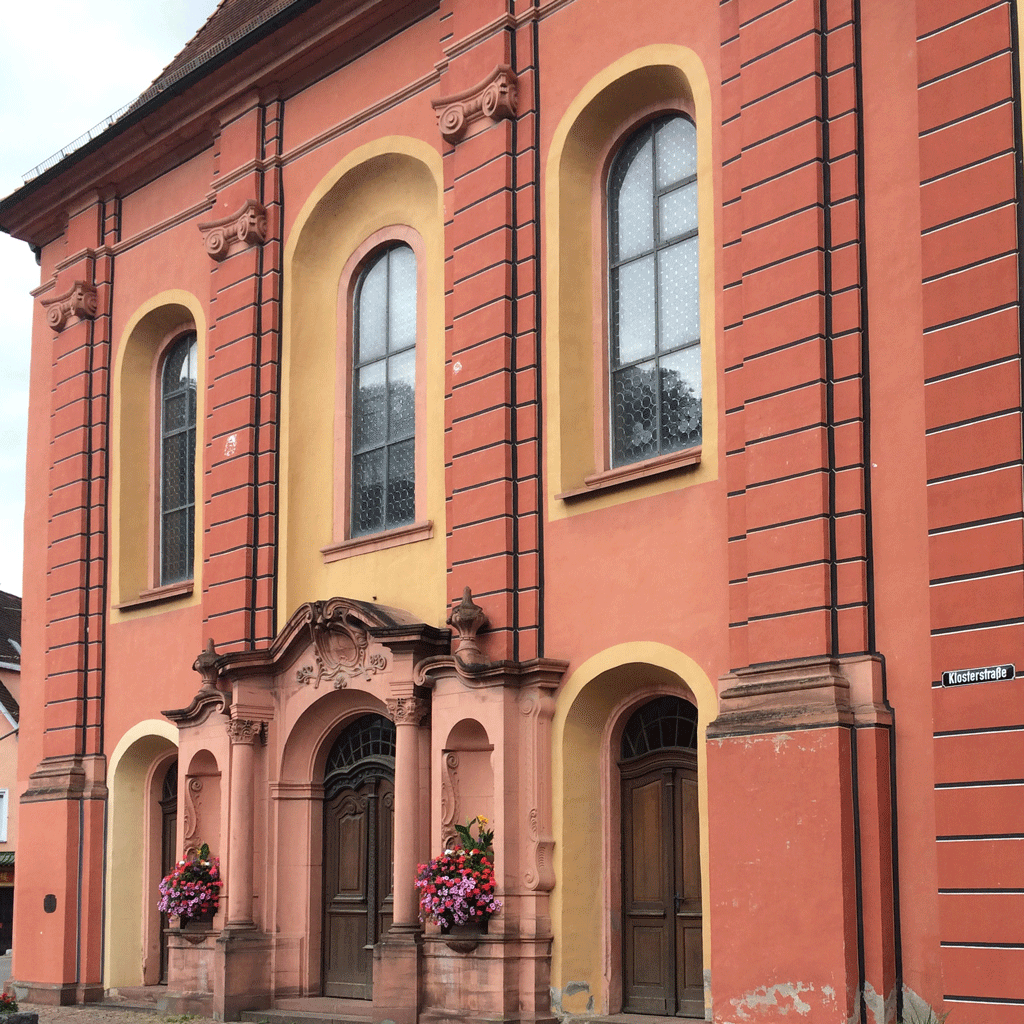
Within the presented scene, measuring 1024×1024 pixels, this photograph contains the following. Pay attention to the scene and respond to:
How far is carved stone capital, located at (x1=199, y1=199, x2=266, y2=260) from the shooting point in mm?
18219

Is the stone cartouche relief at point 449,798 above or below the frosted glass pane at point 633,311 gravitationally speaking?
below

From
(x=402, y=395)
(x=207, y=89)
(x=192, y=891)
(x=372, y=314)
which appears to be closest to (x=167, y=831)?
(x=192, y=891)

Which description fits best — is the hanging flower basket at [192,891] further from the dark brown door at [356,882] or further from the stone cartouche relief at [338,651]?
the stone cartouche relief at [338,651]

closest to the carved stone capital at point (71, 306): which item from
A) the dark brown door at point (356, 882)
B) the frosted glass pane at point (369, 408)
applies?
the frosted glass pane at point (369, 408)

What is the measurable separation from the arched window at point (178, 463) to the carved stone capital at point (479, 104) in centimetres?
556

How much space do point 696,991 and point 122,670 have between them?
29.5 ft

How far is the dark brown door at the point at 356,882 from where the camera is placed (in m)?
16.1

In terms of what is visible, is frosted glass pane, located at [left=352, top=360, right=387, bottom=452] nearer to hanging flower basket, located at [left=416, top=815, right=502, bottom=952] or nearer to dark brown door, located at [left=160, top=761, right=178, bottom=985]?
hanging flower basket, located at [left=416, top=815, right=502, bottom=952]

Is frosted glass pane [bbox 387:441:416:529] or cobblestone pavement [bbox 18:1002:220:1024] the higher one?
frosted glass pane [bbox 387:441:416:529]

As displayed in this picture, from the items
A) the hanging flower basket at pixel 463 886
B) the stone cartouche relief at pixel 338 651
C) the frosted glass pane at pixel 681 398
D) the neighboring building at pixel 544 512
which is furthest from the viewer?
the stone cartouche relief at pixel 338 651

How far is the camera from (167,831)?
19453 millimetres

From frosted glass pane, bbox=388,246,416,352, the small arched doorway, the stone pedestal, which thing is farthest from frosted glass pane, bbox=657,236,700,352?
the stone pedestal

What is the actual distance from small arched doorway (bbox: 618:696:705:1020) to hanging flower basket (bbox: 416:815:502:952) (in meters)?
1.21

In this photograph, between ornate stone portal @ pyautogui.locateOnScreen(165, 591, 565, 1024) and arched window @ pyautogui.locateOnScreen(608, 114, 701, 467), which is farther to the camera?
arched window @ pyautogui.locateOnScreen(608, 114, 701, 467)
